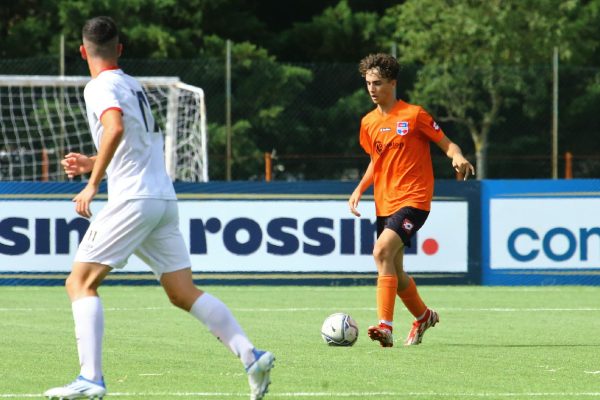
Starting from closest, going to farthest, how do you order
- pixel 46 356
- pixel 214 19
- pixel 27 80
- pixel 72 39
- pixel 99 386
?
pixel 99 386 < pixel 46 356 < pixel 27 80 < pixel 72 39 < pixel 214 19

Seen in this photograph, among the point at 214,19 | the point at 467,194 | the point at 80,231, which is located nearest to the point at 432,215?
the point at 467,194

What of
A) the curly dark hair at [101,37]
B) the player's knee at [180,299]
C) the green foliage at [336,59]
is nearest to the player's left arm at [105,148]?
the curly dark hair at [101,37]

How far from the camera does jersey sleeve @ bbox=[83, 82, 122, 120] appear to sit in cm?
684

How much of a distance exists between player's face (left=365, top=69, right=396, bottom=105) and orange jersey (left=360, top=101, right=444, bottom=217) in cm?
15

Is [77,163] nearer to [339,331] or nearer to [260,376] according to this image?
[260,376]

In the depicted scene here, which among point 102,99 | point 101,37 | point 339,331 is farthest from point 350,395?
point 339,331

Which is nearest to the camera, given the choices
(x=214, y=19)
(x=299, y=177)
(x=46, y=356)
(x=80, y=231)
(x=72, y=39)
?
(x=46, y=356)

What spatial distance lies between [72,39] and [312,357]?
86.0ft

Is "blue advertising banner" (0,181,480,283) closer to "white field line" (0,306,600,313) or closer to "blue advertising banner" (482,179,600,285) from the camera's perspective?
"blue advertising banner" (482,179,600,285)

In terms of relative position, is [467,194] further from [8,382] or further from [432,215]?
[8,382]

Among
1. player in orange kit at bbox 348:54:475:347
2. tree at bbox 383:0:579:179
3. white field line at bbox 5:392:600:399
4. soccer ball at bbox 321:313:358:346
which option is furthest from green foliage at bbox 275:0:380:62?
white field line at bbox 5:392:600:399

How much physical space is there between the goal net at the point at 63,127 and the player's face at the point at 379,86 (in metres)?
13.3

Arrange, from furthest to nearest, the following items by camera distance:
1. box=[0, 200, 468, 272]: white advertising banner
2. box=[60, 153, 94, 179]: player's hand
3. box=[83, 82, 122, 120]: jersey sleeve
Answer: box=[0, 200, 468, 272]: white advertising banner → box=[60, 153, 94, 179]: player's hand → box=[83, 82, 122, 120]: jersey sleeve

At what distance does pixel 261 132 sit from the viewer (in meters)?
28.4
